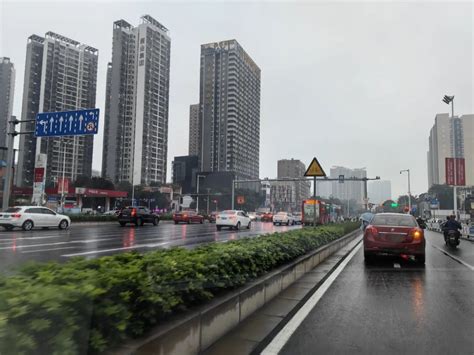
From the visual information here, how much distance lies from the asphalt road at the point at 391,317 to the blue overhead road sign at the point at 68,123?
17586mm

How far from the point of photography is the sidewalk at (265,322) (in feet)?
13.2

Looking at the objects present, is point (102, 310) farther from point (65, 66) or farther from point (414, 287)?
point (65, 66)

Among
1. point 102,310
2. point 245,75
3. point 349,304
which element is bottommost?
point 349,304

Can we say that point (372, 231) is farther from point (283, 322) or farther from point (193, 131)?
point (193, 131)

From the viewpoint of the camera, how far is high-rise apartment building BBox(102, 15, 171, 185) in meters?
81.2

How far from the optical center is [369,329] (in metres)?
4.89

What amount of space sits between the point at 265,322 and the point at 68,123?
20448 mm

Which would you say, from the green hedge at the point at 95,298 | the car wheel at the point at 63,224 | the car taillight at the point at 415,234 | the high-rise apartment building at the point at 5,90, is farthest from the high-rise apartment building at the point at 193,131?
the green hedge at the point at 95,298

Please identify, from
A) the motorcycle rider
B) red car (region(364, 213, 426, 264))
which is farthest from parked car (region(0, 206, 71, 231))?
the motorcycle rider

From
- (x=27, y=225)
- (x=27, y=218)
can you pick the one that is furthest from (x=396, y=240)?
(x=27, y=225)

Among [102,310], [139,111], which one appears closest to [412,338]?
[102,310]

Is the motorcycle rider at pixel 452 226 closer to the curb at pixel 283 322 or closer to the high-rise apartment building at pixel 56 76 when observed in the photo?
the curb at pixel 283 322

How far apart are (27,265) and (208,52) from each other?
288 ft

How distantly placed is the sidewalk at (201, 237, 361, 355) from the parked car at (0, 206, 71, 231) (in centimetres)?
2042
